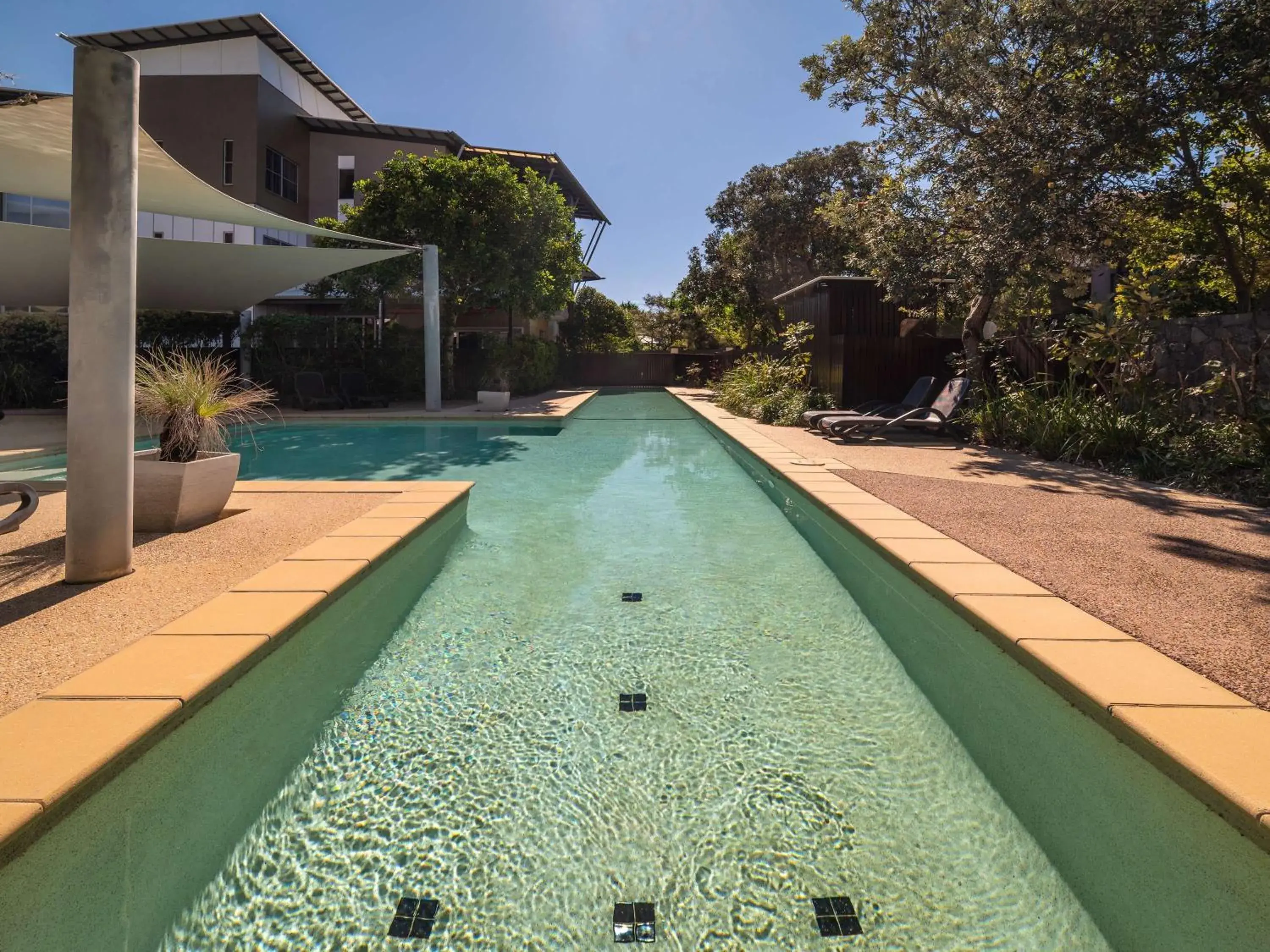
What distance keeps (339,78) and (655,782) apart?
28.0 m

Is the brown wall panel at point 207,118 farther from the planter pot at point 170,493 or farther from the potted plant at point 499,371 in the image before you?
the planter pot at point 170,493

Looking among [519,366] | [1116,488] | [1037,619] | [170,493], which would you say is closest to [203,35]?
[519,366]

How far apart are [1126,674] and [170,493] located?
443 centimetres

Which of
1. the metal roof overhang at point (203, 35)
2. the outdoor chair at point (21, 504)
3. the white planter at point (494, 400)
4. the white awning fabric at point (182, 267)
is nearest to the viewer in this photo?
the outdoor chair at point (21, 504)

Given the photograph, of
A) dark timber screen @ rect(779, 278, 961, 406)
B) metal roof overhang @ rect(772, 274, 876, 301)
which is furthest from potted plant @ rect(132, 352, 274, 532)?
metal roof overhang @ rect(772, 274, 876, 301)

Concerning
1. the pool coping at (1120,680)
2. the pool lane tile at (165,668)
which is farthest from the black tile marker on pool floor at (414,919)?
the pool coping at (1120,680)

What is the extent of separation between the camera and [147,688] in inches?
79.4

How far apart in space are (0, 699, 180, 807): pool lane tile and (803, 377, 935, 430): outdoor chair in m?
8.51

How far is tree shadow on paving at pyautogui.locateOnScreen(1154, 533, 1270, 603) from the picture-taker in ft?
11.4

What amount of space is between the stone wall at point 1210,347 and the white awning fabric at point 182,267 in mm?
9746

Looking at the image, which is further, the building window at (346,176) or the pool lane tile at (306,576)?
the building window at (346,176)

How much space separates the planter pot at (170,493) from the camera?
157 inches

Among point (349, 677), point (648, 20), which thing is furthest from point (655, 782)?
point (648, 20)

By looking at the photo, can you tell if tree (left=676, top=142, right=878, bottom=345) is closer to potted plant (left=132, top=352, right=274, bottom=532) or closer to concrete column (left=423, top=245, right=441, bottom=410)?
concrete column (left=423, top=245, right=441, bottom=410)
